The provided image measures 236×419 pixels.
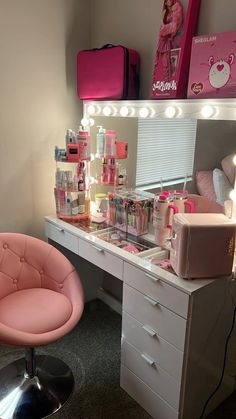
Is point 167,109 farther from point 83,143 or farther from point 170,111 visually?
point 83,143

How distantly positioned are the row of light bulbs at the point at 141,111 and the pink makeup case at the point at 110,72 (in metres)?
0.07

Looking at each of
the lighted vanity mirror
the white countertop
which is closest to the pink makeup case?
the lighted vanity mirror

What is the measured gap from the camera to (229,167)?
1.58m

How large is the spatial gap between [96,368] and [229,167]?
1.30 m

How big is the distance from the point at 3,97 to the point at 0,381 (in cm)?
154

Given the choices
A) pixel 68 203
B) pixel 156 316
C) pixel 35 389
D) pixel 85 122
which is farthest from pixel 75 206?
pixel 35 389

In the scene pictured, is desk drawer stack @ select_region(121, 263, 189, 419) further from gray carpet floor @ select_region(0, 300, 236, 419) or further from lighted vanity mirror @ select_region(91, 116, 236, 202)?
lighted vanity mirror @ select_region(91, 116, 236, 202)

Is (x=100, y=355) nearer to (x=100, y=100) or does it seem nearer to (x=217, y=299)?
(x=217, y=299)

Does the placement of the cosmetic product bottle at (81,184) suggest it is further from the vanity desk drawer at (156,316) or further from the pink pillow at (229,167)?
the pink pillow at (229,167)

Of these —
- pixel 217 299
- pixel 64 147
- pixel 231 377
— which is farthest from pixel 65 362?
pixel 64 147

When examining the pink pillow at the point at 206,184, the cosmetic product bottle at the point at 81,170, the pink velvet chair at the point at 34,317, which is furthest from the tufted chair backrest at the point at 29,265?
the pink pillow at the point at 206,184

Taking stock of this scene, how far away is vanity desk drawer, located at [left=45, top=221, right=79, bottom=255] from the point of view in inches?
77.5

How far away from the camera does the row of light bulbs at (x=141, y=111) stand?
5.12 ft

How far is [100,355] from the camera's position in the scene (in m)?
2.04
